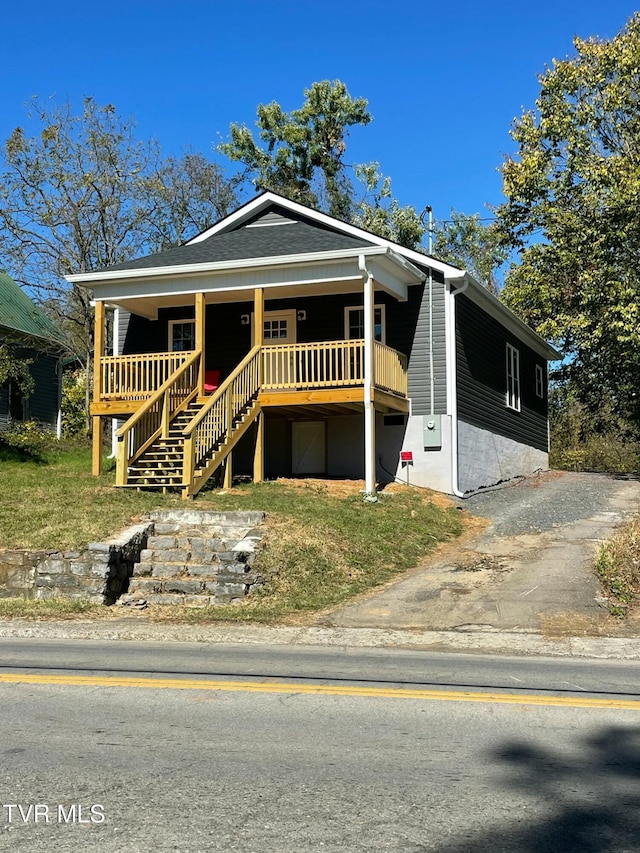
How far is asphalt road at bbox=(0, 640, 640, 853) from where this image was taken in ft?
12.6

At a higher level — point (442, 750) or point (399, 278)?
point (399, 278)

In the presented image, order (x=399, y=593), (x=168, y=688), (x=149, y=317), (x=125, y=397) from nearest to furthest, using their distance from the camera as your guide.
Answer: (x=168, y=688), (x=399, y=593), (x=125, y=397), (x=149, y=317)

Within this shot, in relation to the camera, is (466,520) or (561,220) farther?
(561,220)

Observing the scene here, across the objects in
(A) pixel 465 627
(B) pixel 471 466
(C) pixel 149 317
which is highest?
(C) pixel 149 317

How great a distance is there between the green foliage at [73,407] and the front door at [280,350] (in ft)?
45.7

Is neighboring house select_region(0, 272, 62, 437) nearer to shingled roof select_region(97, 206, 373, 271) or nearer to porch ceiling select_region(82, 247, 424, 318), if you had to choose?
shingled roof select_region(97, 206, 373, 271)

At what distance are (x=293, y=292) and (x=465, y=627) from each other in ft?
37.8

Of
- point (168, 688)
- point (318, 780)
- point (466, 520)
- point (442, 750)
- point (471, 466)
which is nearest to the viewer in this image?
point (318, 780)

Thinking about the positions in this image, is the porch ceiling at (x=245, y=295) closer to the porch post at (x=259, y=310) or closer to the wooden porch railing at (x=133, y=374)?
the porch post at (x=259, y=310)

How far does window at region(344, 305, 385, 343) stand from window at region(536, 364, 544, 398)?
1003cm

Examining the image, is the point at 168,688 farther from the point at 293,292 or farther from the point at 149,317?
the point at 149,317

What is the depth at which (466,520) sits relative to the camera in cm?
1727

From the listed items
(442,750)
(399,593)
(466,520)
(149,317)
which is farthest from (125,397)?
(442,750)

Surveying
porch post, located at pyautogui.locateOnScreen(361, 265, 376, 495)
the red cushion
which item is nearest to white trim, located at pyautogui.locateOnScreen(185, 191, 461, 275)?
porch post, located at pyautogui.locateOnScreen(361, 265, 376, 495)
